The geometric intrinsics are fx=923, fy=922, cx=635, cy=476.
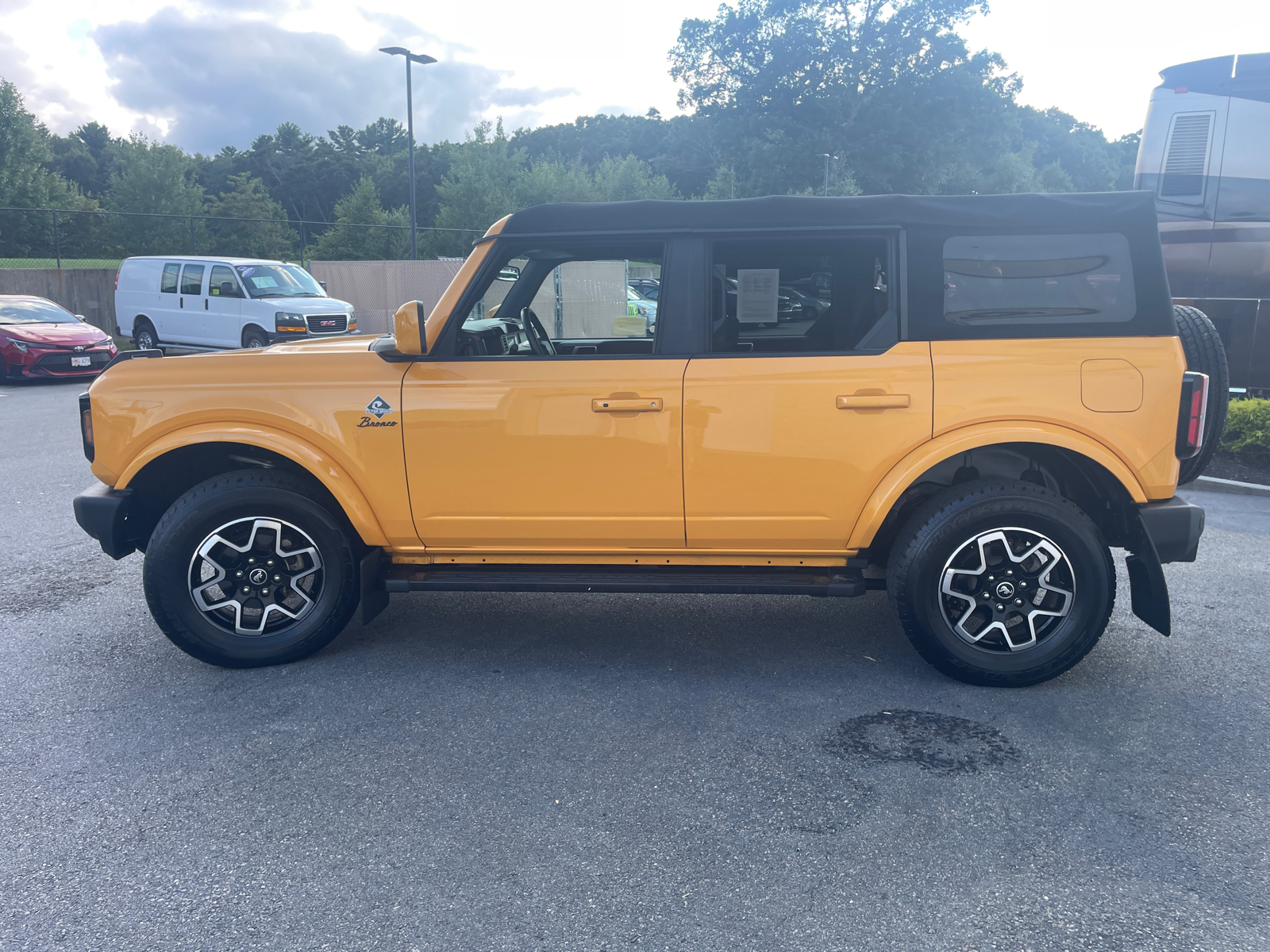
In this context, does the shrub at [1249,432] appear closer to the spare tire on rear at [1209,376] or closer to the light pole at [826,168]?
the spare tire on rear at [1209,376]

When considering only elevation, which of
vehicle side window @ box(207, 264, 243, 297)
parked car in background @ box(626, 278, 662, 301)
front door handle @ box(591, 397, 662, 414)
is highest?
vehicle side window @ box(207, 264, 243, 297)

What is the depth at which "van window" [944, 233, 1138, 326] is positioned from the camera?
3654 mm

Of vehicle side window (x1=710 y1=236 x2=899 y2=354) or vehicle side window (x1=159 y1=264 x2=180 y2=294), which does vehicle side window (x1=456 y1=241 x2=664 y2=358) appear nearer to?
vehicle side window (x1=710 y1=236 x2=899 y2=354)

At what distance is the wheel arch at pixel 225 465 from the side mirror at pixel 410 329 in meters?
0.59

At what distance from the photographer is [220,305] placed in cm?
1783

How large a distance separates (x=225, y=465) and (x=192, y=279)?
1584 cm

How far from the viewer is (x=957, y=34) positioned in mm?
A: 57031

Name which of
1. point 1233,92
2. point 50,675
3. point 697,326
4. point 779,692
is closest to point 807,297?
point 697,326

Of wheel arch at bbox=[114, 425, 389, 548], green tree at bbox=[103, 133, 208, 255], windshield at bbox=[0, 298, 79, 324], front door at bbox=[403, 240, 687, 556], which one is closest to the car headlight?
Answer: windshield at bbox=[0, 298, 79, 324]

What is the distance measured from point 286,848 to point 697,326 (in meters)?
2.41

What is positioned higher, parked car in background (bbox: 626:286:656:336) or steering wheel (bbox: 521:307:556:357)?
parked car in background (bbox: 626:286:656:336)

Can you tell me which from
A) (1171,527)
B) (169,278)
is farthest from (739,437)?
(169,278)

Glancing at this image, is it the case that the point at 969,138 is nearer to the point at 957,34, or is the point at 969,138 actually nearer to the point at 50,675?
the point at 957,34

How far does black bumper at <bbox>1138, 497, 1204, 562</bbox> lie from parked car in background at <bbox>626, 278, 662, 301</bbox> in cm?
215
